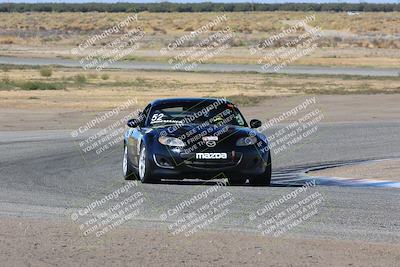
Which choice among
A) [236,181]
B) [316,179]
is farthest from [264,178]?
[316,179]

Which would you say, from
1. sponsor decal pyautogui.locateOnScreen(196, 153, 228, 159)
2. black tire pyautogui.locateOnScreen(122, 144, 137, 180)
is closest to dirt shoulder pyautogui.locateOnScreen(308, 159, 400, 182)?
sponsor decal pyautogui.locateOnScreen(196, 153, 228, 159)

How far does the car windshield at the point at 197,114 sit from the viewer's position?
56.7 feet

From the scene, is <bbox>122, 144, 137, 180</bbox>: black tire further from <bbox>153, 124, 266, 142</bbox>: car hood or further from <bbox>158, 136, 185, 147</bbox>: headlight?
<bbox>158, 136, 185, 147</bbox>: headlight

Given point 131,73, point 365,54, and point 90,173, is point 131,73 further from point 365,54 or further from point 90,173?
point 90,173

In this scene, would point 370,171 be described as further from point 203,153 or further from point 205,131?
point 203,153

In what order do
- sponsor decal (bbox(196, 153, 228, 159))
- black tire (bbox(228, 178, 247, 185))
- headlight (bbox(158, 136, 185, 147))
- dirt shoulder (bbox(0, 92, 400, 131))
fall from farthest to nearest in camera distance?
dirt shoulder (bbox(0, 92, 400, 131)) < black tire (bbox(228, 178, 247, 185)) < headlight (bbox(158, 136, 185, 147)) < sponsor decal (bbox(196, 153, 228, 159))

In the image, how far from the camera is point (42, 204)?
45.8 feet

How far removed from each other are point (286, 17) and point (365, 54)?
72962mm

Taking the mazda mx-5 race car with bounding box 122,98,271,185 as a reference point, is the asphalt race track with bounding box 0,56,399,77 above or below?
below

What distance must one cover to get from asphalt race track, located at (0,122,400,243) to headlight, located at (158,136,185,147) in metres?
0.63

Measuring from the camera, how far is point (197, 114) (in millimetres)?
17391

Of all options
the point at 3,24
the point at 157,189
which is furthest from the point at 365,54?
the point at 3,24

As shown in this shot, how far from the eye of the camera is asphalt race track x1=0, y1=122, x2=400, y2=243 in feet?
40.3

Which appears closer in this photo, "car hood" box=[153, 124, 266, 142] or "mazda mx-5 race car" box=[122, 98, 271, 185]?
"mazda mx-5 race car" box=[122, 98, 271, 185]
